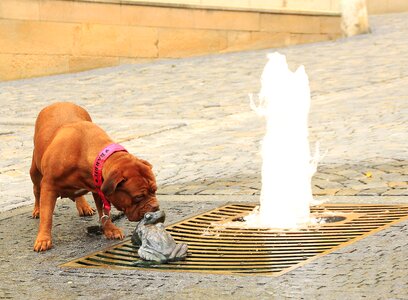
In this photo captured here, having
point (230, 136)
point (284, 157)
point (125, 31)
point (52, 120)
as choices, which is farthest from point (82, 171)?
point (125, 31)

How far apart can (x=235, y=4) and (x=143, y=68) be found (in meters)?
2.95

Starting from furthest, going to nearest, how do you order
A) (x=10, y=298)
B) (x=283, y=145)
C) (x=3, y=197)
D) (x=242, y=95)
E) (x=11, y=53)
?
(x=11, y=53) → (x=242, y=95) → (x=3, y=197) → (x=283, y=145) → (x=10, y=298)

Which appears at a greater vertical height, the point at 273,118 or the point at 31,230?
the point at 273,118

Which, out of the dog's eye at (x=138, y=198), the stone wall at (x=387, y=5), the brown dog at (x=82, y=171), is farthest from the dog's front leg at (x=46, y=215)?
the stone wall at (x=387, y=5)

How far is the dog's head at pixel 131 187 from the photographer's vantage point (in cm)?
642

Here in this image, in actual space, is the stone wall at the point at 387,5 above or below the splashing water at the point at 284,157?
above

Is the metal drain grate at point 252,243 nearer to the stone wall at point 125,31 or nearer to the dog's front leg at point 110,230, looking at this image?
the dog's front leg at point 110,230

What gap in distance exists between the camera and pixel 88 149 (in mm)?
6805

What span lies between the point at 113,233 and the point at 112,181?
0.84 m

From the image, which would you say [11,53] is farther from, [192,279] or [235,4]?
[192,279]

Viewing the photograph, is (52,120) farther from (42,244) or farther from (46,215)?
(42,244)

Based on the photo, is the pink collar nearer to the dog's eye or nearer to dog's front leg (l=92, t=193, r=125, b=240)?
the dog's eye

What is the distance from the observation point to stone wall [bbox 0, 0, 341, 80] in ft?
61.0

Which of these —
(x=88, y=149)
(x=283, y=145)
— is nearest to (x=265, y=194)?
(x=283, y=145)
